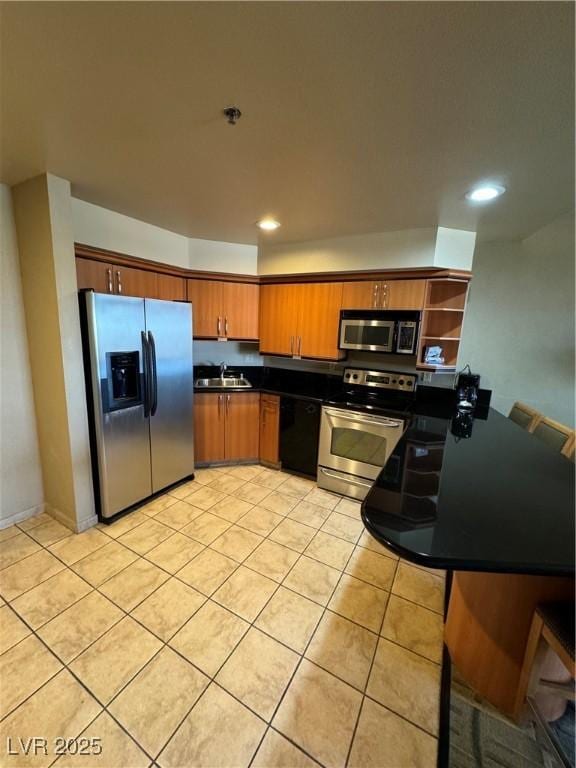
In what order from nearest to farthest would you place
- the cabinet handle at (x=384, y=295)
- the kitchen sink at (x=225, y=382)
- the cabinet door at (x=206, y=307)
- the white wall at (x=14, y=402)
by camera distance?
1. the white wall at (x=14, y=402)
2. the cabinet handle at (x=384, y=295)
3. the cabinet door at (x=206, y=307)
4. the kitchen sink at (x=225, y=382)

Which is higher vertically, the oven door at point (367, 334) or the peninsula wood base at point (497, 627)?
the oven door at point (367, 334)

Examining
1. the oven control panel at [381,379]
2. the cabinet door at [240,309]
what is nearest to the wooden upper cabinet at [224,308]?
the cabinet door at [240,309]

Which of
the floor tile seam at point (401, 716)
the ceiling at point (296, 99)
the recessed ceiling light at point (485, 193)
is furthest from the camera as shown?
the recessed ceiling light at point (485, 193)

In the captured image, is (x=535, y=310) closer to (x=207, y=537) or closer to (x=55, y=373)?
(x=207, y=537)

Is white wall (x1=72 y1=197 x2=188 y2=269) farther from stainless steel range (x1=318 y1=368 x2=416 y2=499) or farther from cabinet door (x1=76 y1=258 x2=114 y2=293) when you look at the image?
stainless steel range (x1=318 y1=368 x2=416 y2=499)

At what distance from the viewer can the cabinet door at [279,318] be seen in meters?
3.26

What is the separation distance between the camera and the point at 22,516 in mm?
2404

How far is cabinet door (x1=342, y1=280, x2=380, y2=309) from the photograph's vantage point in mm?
2830

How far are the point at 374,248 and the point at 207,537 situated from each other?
2810mm

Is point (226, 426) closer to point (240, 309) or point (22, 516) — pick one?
point (240, 309)

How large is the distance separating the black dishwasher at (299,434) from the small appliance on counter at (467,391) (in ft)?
4.41

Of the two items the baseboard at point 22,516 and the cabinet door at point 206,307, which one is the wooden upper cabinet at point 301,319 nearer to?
the cabinet door at point 206,307

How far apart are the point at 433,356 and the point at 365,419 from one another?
0.87 meters

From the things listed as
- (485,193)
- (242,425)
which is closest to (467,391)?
(485,193)
